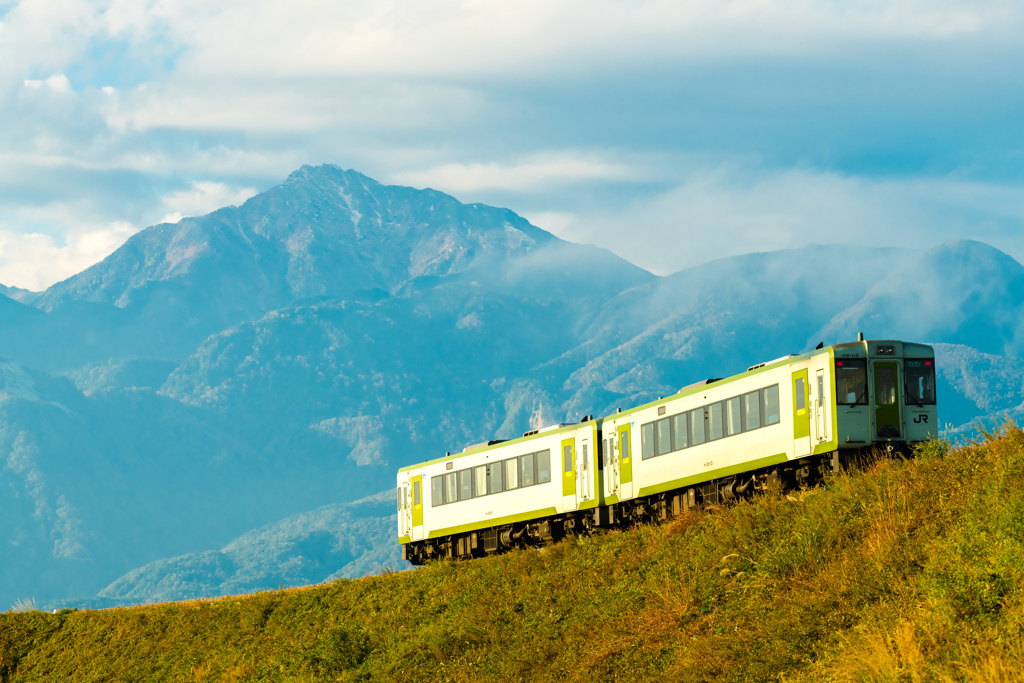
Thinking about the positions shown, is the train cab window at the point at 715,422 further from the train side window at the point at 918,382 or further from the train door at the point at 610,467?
the train door at the point at 610,467

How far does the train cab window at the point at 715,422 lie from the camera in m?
28.0

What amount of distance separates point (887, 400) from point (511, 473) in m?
15.9

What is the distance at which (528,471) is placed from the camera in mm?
36875

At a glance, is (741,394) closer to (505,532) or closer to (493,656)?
(493,656)

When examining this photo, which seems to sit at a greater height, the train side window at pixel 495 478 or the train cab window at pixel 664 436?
the train cab window at pixel 664 436

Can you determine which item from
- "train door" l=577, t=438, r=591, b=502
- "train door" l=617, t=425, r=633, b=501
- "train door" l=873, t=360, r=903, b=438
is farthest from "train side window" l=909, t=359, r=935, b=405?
"train door" l=577, t=438, r=591, b=502

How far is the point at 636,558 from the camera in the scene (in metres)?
22.8

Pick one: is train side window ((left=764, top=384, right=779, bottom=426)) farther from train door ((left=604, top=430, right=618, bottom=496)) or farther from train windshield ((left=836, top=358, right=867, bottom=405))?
train door ((left=604, top=430, right=618, bottom=496))

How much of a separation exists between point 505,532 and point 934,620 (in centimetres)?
2563

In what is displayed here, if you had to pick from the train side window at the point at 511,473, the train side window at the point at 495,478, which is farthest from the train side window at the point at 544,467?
the train side window at the point at 495,478

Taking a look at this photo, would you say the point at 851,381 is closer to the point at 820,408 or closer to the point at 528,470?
the point at 820,408

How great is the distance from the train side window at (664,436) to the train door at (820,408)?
614cm

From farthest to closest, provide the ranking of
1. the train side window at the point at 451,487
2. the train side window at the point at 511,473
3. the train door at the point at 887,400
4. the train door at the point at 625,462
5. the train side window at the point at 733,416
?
1. the train side window at the point at 451,487
2. the train side window at the point at 511,473
3. the train door at the point at 625,462
4. the train side window at the point at 733,416
5. the train door at the point at 887,400

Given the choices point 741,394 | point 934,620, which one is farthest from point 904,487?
point 741,394
